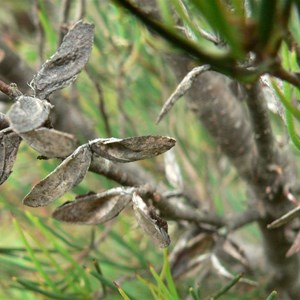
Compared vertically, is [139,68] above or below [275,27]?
below

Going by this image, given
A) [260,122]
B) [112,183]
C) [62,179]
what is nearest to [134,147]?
[62,179]

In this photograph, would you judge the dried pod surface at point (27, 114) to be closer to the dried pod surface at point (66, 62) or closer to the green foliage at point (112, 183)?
the dried pod surface at point (66, 62)

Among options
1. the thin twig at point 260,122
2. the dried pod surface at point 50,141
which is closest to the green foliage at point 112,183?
the thin twig at point 260,122

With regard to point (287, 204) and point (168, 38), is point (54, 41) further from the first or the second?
point (168, 38)

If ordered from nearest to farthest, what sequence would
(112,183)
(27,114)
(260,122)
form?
(27,114)
(260,122)
(112,183)

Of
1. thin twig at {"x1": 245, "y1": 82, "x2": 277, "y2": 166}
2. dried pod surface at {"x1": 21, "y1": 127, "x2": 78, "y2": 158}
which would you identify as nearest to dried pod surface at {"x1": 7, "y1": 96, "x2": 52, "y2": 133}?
dried pod surface at {"x1": 21, "y1": 127, "x2": 78, "y2": 158}

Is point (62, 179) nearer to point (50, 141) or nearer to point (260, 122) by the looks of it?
point (50, 141)

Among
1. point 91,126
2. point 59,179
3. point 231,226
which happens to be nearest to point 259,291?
point 231,226
